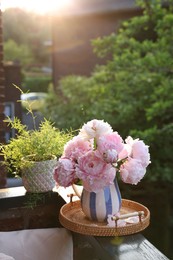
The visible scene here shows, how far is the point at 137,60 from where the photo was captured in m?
5.33

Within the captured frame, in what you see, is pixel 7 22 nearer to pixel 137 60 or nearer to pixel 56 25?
pixel 56 25

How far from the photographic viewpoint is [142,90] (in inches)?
212

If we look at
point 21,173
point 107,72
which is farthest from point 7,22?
point 21,173

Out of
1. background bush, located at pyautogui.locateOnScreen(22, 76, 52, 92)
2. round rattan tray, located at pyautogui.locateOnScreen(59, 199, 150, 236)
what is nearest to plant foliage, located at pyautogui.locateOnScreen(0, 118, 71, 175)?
round rattan tray, located at pyautogui.locateOnScreen(59, 199, 150, 236)

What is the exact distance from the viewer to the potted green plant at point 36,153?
74.5 inches

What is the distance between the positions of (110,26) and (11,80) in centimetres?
433

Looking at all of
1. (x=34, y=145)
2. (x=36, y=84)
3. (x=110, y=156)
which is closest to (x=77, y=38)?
(x=36, y=84)

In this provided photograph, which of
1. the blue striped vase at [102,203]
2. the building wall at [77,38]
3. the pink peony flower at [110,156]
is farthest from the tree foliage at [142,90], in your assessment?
the building wall at [77,38]

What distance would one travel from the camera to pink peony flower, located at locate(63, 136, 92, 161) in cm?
159

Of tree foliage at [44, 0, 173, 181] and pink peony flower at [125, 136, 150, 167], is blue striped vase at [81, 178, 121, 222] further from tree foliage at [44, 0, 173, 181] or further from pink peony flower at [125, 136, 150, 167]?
tree foliage at [44, 0, 173, 181]

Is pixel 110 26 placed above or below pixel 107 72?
above

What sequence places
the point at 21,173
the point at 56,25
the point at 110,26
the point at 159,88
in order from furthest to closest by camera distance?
the point at 56,25 → the point at 110,26 → the point at 159,88 → the point at 21,173

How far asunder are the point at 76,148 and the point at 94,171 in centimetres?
13

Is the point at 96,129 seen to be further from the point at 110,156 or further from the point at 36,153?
the point at 36,153
